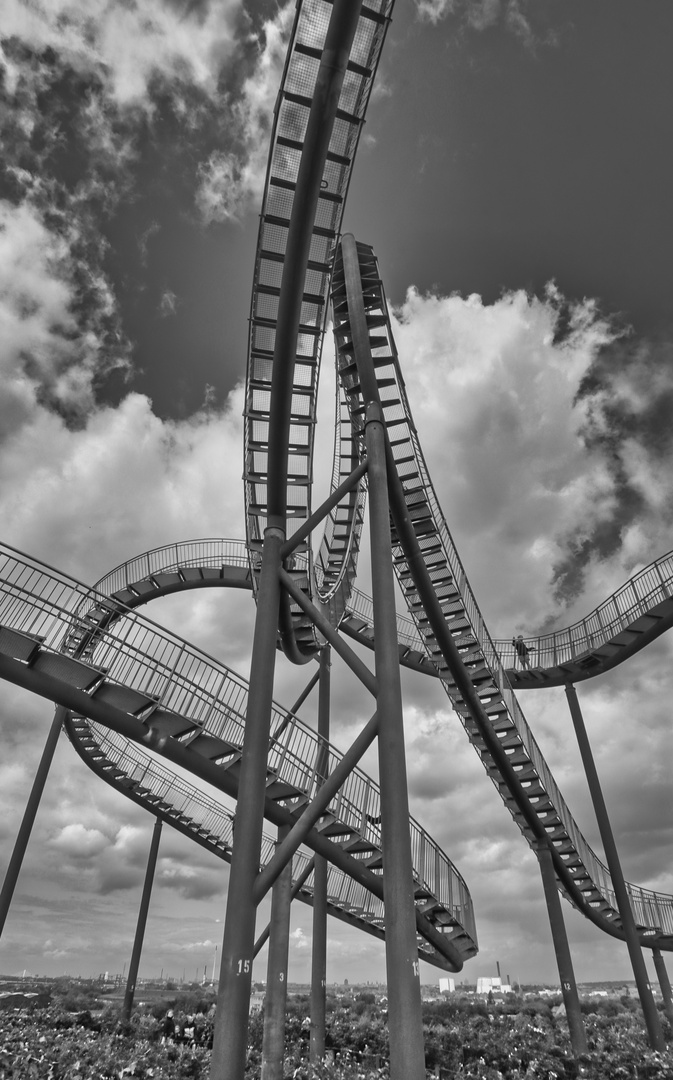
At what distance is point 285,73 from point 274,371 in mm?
2947

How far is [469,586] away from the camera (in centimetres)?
1458

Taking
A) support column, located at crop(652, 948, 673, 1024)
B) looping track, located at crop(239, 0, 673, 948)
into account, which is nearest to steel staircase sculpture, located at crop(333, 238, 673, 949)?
looping track, located at crop(239, 0, 673, 948)

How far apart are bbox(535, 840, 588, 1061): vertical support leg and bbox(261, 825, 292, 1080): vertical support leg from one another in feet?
22.7

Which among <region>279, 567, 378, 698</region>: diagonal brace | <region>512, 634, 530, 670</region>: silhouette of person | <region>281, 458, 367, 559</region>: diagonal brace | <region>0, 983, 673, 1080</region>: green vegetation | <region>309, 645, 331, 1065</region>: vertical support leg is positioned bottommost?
<region>0, 983, 673, 1080</region>: green vegetation

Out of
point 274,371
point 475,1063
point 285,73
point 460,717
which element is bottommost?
point 475,1063

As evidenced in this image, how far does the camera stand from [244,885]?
5863 millimetres

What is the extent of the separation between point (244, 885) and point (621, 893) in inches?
500

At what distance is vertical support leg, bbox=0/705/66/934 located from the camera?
43.7 ft

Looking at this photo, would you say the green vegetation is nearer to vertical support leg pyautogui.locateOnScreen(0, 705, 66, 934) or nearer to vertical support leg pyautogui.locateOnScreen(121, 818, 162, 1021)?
vertical support leg pyautogui.locateOnScreen(121, 818, 162, 1021)

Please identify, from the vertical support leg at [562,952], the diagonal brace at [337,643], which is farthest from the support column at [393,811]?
the vertical support leg at [562,952]

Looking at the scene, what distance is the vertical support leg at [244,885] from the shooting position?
550 cm

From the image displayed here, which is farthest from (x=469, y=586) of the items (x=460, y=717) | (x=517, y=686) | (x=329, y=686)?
(x=517, y=686)

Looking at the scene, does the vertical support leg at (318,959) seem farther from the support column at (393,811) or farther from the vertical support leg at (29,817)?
the vertical support leg at (29,817)

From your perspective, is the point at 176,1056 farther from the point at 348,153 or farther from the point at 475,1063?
the point at 348,153
